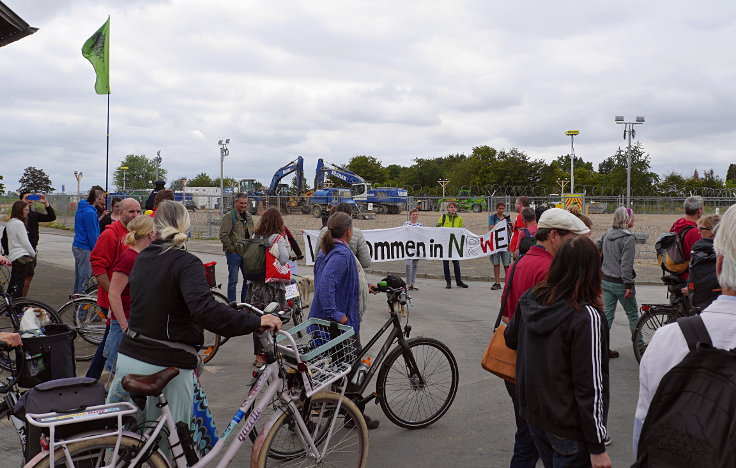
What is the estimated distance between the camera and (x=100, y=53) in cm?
1451

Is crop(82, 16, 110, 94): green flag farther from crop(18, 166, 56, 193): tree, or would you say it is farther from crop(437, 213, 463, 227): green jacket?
crop(18, 166, 56, 193): tree

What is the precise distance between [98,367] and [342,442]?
9.54ft

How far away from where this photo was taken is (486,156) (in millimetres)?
84875

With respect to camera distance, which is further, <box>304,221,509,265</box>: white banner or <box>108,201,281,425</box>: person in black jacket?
<box>304,221,509,265</box>: white banner

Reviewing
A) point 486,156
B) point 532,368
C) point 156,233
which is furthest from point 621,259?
point 486,156

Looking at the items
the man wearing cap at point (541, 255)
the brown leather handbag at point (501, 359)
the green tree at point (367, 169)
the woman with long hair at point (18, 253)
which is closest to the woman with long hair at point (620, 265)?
the man wearing cap at point (541, 255)

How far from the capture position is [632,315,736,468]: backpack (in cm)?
169

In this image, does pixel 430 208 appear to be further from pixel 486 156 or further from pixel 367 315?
pixel 486 156

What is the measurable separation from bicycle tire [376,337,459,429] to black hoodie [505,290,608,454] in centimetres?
220

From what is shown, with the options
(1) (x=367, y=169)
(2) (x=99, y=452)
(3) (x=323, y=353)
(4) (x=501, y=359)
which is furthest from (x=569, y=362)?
(1) (x=367, y=169)

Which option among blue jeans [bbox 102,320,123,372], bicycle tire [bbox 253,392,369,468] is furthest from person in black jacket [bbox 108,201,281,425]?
blue jeans [bbox 102,320,123,372]

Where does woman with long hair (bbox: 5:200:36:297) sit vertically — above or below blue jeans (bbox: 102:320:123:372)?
above

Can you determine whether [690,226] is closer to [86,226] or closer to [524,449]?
[524,449]

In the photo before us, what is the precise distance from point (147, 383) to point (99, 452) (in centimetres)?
37
